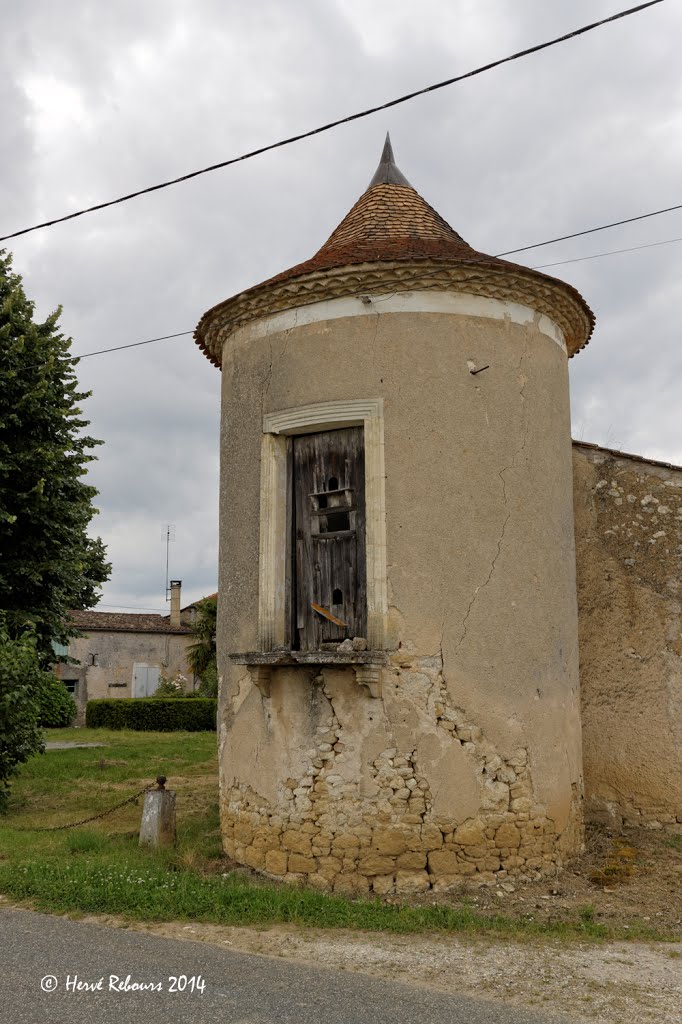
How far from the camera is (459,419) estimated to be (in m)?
8.03

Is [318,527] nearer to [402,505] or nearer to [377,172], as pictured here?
[402,505]

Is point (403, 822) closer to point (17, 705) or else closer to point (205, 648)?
point (17, 705)

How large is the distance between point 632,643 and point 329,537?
3718 mm

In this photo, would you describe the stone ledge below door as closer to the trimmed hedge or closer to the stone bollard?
the stone bollard

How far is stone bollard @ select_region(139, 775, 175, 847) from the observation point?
8758 millimetres

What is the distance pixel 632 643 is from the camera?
9.48 meters

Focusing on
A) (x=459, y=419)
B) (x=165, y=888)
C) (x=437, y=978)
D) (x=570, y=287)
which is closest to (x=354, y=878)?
(x=165, y=888)

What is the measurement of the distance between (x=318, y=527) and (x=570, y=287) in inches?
139

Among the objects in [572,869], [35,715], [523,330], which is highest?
[523,330]

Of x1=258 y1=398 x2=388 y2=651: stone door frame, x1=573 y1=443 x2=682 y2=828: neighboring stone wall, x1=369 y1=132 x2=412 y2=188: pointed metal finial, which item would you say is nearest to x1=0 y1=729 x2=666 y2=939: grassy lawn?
x1=258 y1=398 x2=388 y2=651: stone door frame

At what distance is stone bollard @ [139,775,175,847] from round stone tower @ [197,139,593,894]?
0.67 m

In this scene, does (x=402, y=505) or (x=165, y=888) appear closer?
(x=165, y=888)

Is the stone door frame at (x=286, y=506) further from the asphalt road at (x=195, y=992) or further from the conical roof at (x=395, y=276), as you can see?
the asphalt road at (x=195, y=992)

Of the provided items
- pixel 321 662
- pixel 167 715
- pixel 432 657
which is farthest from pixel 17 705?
pixel 167 715
